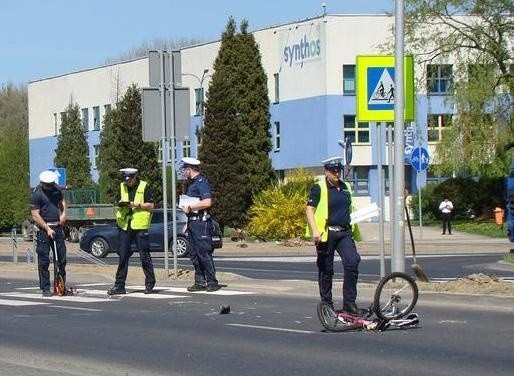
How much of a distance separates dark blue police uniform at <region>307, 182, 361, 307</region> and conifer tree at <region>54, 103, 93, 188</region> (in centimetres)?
6711

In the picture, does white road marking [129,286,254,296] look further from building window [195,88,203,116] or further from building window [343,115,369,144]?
building window [195,88,203,116]

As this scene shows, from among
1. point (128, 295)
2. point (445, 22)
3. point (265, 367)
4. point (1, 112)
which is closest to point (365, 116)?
point (128, 295)

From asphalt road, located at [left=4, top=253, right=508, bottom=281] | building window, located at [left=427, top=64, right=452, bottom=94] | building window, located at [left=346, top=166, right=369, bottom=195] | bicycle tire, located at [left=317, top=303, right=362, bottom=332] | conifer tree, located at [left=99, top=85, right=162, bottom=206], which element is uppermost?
building window, located at [left=427, top=64, right=452, bottom=94]

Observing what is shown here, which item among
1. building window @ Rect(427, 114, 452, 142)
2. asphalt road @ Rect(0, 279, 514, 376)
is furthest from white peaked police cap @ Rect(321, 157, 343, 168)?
building window @ Rect(427, 114, 452, 142)

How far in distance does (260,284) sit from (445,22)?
30474 mm

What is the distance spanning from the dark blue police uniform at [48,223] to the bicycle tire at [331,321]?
6388mm

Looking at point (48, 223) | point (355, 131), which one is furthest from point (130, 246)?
point (355, 131)

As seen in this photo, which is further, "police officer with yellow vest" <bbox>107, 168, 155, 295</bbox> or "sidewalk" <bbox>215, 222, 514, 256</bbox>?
"sidewalk" <bbox>215, 222, 514, 256</bbox>

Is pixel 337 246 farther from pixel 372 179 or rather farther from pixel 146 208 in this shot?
pixel 372 179

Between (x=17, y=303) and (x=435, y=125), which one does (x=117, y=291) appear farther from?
(x=435, y=125)

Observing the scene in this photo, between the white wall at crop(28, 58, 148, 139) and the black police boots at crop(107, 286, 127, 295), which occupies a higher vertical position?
the white wall at crop(28, 58, 148, 139)

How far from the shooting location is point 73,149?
81.6 metres

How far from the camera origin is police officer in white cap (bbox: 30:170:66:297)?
61.8 feet

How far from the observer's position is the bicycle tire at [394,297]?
13.4 m
